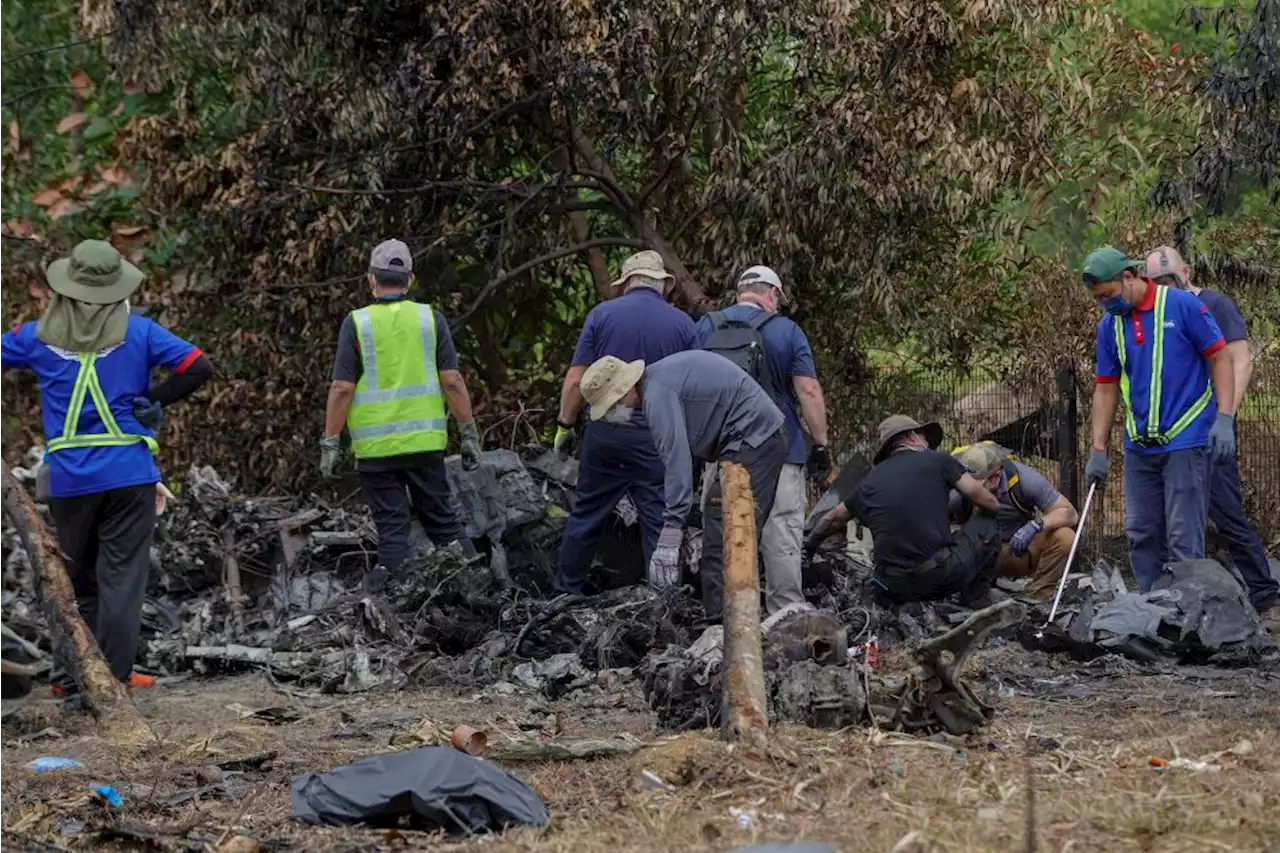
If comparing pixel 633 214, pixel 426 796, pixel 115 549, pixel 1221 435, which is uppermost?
pixel 633 214

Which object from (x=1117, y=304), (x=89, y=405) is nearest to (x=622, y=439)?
(x=1117, y=304)

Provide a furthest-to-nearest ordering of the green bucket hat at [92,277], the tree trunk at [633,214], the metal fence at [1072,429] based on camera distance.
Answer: the tree trunk at [633,214] < the metal fence at [1072,429] < the green bucket hat at [92,277]

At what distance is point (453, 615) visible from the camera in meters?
9.23

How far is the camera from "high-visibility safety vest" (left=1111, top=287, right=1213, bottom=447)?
8812 mm

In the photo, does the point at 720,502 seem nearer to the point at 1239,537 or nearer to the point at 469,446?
the point at 469,446

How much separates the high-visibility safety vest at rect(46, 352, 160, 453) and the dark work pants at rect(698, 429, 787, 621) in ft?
8.83

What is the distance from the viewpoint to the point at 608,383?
26.5ft

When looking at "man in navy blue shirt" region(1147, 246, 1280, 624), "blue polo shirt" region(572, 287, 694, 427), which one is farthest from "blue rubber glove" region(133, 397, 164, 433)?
"man in navy blue shirt" region(1147, 246, 1280, 624)

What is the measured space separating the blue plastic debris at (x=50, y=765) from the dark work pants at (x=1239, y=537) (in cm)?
594

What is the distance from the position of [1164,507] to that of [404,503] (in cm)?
389

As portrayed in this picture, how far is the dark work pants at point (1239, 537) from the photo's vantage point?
31.4 feet

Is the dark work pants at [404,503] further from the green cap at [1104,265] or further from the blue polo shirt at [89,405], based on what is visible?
the green cap at [1104,265]

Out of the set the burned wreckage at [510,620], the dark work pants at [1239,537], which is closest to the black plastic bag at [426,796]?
the burned wreckage at [510,620]

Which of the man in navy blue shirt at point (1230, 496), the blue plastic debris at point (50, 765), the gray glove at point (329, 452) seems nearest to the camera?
the blue plastic debris at point (50, 765)
